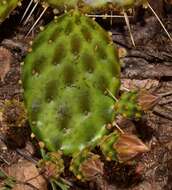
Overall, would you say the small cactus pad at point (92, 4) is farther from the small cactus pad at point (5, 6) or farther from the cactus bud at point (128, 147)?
the cactus bud at point (128, 147)

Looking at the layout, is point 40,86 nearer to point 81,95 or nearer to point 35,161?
point 81,95

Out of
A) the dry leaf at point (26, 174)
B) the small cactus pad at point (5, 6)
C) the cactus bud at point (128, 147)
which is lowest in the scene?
the dry leaf at point (26, 174)

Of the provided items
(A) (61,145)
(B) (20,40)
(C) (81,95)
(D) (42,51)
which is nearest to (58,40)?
(D) (42,51)

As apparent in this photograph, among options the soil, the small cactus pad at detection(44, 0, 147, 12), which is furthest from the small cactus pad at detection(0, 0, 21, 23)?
the soil

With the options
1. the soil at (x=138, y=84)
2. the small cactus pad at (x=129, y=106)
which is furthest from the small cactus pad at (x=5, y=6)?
Result: the small cactus pad at (x=129, y=106)

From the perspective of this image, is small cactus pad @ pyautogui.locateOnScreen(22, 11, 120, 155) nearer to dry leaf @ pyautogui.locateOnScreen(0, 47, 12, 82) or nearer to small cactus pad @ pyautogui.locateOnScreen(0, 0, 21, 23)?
small cactus pad @ pyautogui.locateOnScreen(0, 0, 21, 23)

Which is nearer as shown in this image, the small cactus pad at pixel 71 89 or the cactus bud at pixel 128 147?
the cactus bud at pixel 128 147
